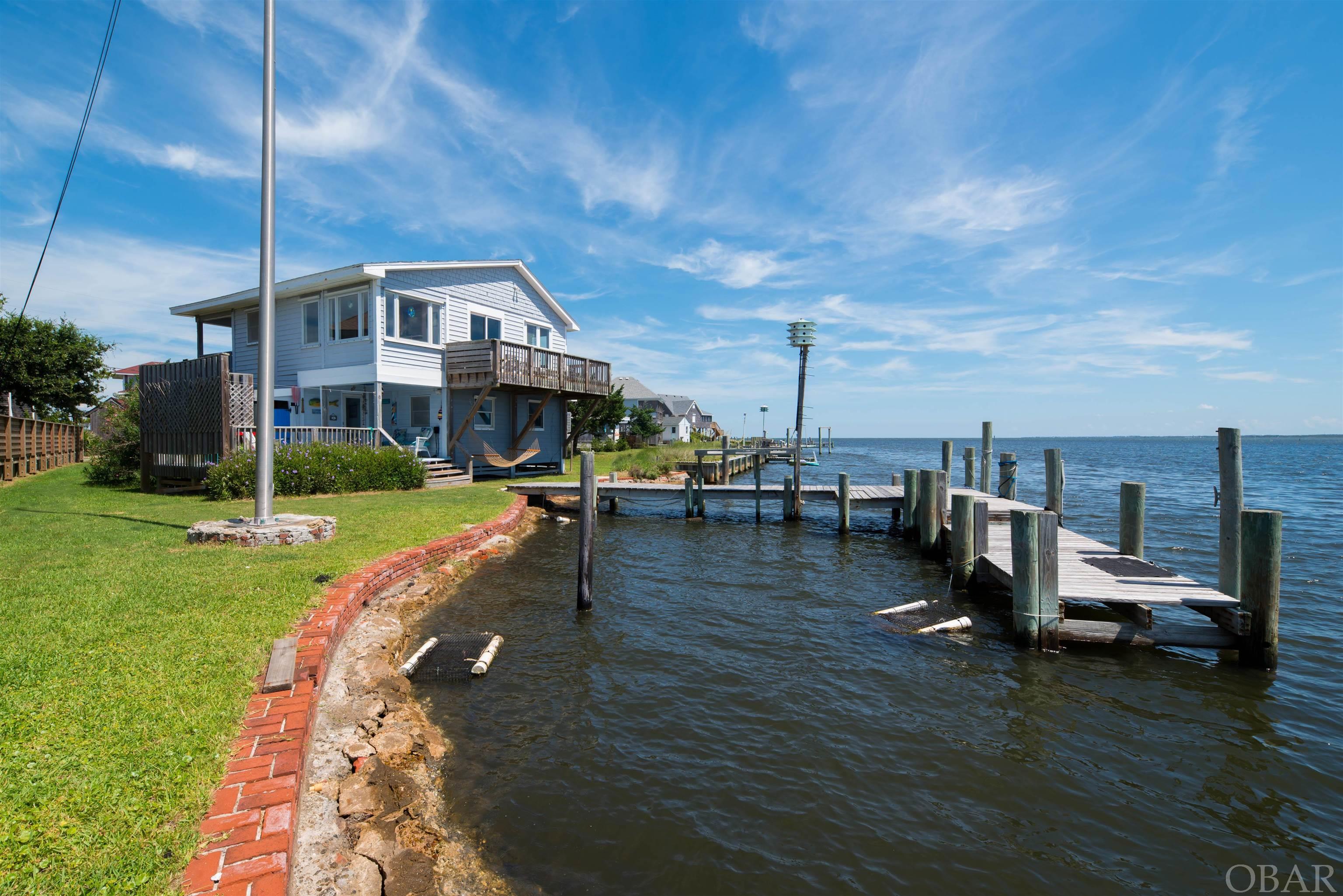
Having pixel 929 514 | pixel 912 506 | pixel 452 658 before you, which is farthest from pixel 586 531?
pixel 912 506

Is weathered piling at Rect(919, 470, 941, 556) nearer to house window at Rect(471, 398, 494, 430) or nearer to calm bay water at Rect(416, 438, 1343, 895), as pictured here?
calm bay water at Rect(416, 438, 1343, 895)

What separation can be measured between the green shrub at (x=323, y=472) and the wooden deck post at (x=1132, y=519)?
1689cm

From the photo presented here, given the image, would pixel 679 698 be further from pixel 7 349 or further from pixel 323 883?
pixel 7 349

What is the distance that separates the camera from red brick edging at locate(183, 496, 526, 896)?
264 cm

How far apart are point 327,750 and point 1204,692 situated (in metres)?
8.58

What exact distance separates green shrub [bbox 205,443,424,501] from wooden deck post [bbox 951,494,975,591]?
14.4 meters

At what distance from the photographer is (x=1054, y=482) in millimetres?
13531

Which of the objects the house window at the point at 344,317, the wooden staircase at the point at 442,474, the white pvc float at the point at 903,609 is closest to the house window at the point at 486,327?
the house window at the point at 344,317

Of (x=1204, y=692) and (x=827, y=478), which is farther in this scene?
(x=827, y=478)

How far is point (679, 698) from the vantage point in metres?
6.34

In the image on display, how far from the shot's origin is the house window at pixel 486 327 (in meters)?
22.5

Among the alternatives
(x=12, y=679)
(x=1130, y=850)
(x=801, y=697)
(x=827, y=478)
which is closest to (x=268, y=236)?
(x=12, y=679)

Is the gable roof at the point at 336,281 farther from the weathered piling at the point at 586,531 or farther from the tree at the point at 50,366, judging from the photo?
the weathered piling at the point at 586,531

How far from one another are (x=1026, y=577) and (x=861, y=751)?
3922mm
